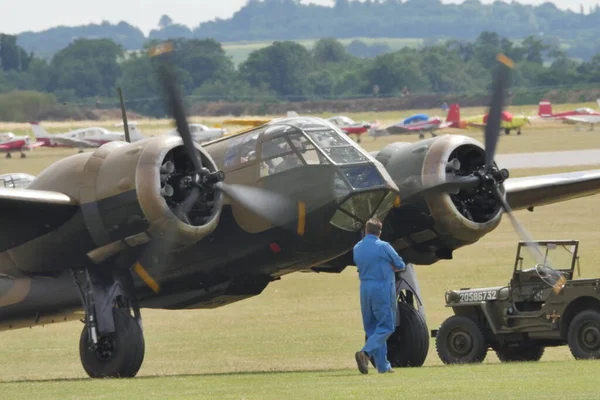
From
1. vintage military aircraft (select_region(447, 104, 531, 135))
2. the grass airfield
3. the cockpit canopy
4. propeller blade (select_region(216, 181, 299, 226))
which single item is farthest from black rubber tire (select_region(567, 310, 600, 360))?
vintage military aircraft (select_region(447, 104, 531, 135))

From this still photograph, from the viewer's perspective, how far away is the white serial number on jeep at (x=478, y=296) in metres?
22.7

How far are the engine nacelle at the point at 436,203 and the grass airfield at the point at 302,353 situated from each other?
2.22 meters

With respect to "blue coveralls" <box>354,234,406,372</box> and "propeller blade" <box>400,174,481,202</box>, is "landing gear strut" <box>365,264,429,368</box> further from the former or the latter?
"blue coveralls" <box>354,234,406,372</box>

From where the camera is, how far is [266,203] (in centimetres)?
2062

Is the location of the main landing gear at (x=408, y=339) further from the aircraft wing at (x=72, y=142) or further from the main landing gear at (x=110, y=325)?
the aircraft wing at (x=72, y=142)

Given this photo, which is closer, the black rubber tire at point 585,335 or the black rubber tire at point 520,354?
the black rubber tire at point 585,335

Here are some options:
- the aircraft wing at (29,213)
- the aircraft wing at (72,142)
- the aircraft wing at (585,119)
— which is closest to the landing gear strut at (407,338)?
the aircraft wing at (29,213)

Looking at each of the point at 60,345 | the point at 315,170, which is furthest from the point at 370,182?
the point at 60,345

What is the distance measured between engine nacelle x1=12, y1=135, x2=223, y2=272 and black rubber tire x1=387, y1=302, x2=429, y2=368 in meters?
3.74

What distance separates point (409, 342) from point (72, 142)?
93.1 meters

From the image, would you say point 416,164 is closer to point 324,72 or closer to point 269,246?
point 269,246

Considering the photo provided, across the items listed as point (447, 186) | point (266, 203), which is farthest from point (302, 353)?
point (266, 203)

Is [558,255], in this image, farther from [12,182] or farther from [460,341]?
[12,182]

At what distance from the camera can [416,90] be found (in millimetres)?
151500
